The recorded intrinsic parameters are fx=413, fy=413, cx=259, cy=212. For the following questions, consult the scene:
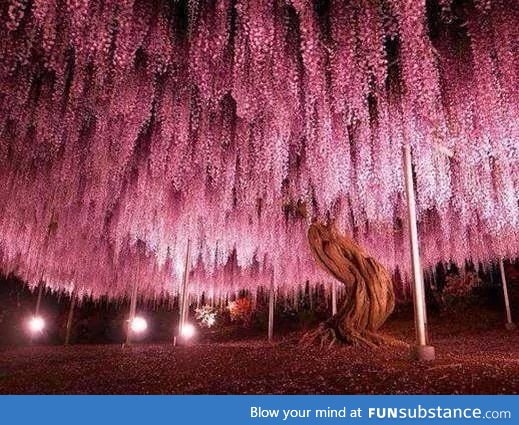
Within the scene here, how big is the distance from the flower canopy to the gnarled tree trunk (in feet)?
1.49

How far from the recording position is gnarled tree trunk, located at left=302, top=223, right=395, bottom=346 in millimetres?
5485

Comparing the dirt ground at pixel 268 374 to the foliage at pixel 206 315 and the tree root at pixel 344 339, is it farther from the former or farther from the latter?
the foliage at pixel 206 315

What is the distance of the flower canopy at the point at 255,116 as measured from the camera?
3641mm

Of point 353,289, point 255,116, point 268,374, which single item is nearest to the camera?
point 268,374

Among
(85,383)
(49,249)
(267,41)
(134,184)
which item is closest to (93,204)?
(134,184)

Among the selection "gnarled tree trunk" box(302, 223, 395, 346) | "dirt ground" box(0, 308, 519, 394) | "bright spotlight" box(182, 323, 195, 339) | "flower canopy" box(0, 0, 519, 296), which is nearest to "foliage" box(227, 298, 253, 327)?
"bright spotlight" box(182, 323, 195, 339)

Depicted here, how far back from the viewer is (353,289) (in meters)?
5.83

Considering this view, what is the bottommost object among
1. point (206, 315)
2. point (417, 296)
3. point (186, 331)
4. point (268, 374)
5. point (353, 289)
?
point (268, 374)

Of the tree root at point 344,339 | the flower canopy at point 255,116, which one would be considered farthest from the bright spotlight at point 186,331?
the tree root at point 344,339

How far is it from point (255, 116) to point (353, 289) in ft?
9.24

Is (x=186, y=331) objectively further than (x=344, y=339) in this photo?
Yes

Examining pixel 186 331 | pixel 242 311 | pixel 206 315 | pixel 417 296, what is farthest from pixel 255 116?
pixel 206 315

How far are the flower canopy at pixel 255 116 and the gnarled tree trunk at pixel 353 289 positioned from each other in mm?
453

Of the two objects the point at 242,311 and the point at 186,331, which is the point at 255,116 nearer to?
the point at 186,331
